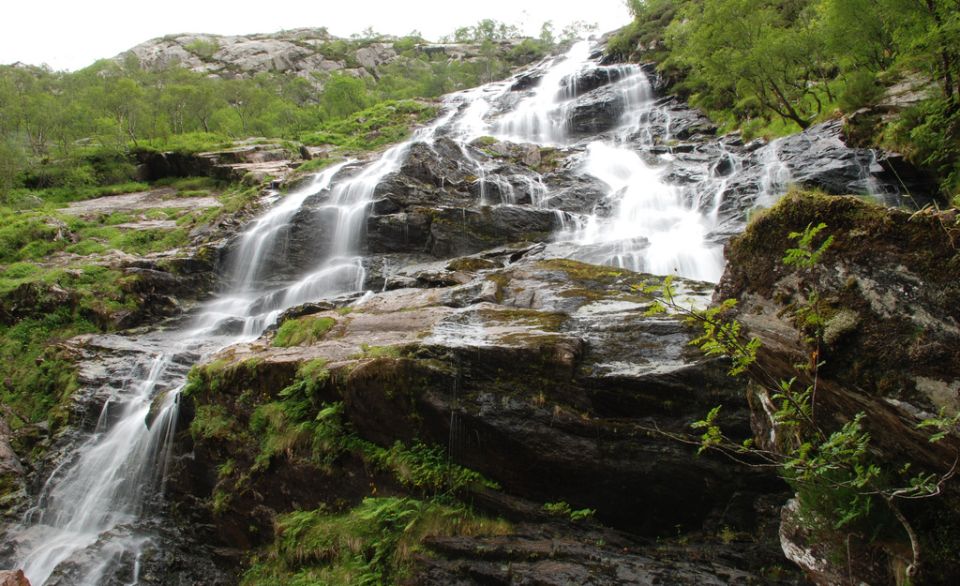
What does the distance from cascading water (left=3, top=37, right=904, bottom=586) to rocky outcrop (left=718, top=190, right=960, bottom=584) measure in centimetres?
381

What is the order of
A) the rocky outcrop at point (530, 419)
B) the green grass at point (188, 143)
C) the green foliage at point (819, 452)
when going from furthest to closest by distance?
the green grass at point (188, 143) → the rocky outcrop at point (530, 419) → the green foliage at point (819, 452)

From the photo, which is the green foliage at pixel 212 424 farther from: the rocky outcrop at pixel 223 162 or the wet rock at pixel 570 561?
the rocky outcrop at pixel 223 162

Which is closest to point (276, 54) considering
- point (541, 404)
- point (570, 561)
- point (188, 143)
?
point (188, 143)

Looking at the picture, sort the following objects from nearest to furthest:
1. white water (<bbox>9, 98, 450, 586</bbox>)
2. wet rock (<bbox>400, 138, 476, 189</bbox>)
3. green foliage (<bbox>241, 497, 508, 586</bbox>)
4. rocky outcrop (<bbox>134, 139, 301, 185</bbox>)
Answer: green foliage (<bbox>241, 497, 508, 586</bbox>), white water (<bbox>9, 98, 450, 586</bbox>), wet rock (<bbox>400, 138, 476, 189</bbox>), rocky outcrop (<bbox>134, 139, 301, 185</bbox>)

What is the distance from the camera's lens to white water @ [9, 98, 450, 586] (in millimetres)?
7754

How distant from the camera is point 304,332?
28.1ft

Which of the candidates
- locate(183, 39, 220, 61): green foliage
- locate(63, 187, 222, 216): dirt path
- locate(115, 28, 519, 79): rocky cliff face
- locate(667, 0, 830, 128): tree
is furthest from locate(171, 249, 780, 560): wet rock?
locate(183, 39, 220, 61): green foliage

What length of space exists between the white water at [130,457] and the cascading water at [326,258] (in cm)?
3

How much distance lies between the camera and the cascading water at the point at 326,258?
8461mm

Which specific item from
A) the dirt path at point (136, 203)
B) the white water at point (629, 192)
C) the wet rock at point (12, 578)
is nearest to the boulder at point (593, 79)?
the white water at point (629, 192)

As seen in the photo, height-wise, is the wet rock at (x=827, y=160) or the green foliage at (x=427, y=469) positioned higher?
the wet rock at (x=827, y=160)

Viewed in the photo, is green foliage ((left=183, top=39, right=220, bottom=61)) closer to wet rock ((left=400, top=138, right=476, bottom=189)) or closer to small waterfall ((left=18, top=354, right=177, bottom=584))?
wet rock ((left=400, top=138, right=476, bottom=189))

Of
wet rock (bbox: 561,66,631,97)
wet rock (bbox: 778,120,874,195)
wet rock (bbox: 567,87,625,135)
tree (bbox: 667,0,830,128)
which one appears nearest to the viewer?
wet rock (bbox: 778,120,874,195)

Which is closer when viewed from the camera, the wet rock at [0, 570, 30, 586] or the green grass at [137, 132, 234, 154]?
the wet rock at [0, 570, 30, 586]
